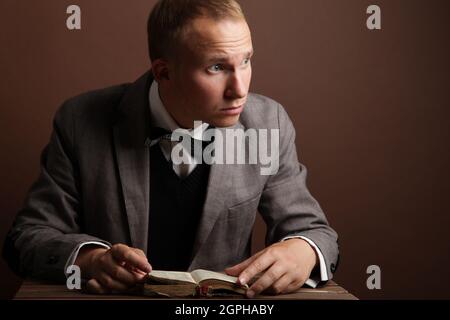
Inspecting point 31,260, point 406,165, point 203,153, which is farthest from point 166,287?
point 406,165

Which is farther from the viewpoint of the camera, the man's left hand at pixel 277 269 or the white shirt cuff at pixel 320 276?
the white shirt cuff at pixel 320 276

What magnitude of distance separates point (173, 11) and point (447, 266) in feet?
5.30

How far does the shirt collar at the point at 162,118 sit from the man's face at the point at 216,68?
148mm

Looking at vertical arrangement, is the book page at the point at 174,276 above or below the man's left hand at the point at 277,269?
above

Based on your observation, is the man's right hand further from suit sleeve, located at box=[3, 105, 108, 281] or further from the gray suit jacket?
the gray suit jacket

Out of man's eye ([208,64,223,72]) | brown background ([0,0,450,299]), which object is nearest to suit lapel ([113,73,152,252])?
man's eye ([208,64,223,72])

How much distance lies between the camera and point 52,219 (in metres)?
2.01

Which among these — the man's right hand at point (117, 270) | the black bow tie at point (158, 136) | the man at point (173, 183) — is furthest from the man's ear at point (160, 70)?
the man's right hand at point (117, 270)

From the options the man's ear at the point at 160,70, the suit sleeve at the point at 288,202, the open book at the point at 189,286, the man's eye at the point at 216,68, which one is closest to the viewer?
the open book at the point at 189,286

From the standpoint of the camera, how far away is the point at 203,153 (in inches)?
84.4

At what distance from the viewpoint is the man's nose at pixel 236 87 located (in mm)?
1879

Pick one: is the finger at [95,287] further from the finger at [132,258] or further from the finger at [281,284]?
the finger at [281,284]

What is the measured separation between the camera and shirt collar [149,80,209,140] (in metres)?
2.10

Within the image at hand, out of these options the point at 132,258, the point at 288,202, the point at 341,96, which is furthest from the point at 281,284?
the point at 341,96
